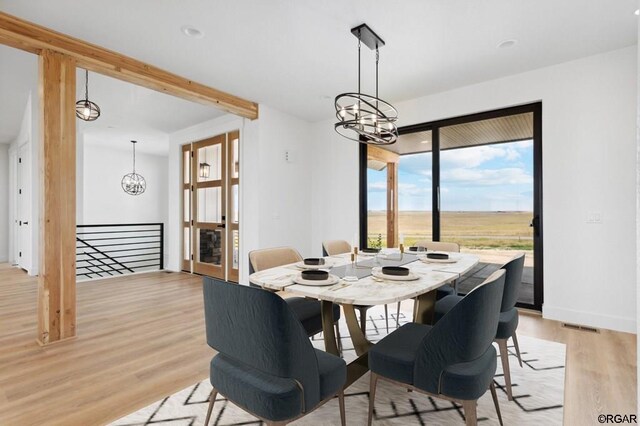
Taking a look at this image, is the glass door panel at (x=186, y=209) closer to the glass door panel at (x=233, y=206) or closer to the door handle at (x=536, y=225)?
the glass door panel at (x=233, y=206)

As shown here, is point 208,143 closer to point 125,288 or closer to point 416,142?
point 125,288

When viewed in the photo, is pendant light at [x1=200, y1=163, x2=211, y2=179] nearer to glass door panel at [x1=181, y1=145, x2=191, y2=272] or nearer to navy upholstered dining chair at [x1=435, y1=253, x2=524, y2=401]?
glass door panel at [x1=181, y1=145, x2=191, y2=272]

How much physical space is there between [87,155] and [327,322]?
28.7 ft

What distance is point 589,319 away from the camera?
10.5 ft

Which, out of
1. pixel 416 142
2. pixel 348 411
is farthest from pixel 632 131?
pixel 348 411

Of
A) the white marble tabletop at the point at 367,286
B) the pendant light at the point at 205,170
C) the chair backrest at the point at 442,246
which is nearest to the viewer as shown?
the white marble tabletop at the point at 367,286

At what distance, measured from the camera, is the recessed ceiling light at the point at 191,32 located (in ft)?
8.82

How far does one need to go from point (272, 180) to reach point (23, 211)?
501cm

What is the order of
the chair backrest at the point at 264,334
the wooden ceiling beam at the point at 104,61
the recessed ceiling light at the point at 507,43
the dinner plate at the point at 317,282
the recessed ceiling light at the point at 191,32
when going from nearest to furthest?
the chair backrest at the point at 264,334
the dinner plate at the point at 317,282
the wooden ceiling beam at the point at 104,61
the recessed ceiling light at the point at 191,32
the recessed ceiling light at the point at 507,43

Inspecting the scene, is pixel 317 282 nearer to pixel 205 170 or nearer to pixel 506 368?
pixel 506 368

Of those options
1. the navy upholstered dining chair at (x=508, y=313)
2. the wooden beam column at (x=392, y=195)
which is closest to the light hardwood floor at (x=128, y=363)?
the navy upholstered dining chair at (x=508, y=313)

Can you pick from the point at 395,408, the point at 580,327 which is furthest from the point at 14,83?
the point at 580,327

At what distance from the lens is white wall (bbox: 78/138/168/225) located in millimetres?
8172

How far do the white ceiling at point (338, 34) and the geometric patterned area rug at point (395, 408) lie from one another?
2.67 meters
